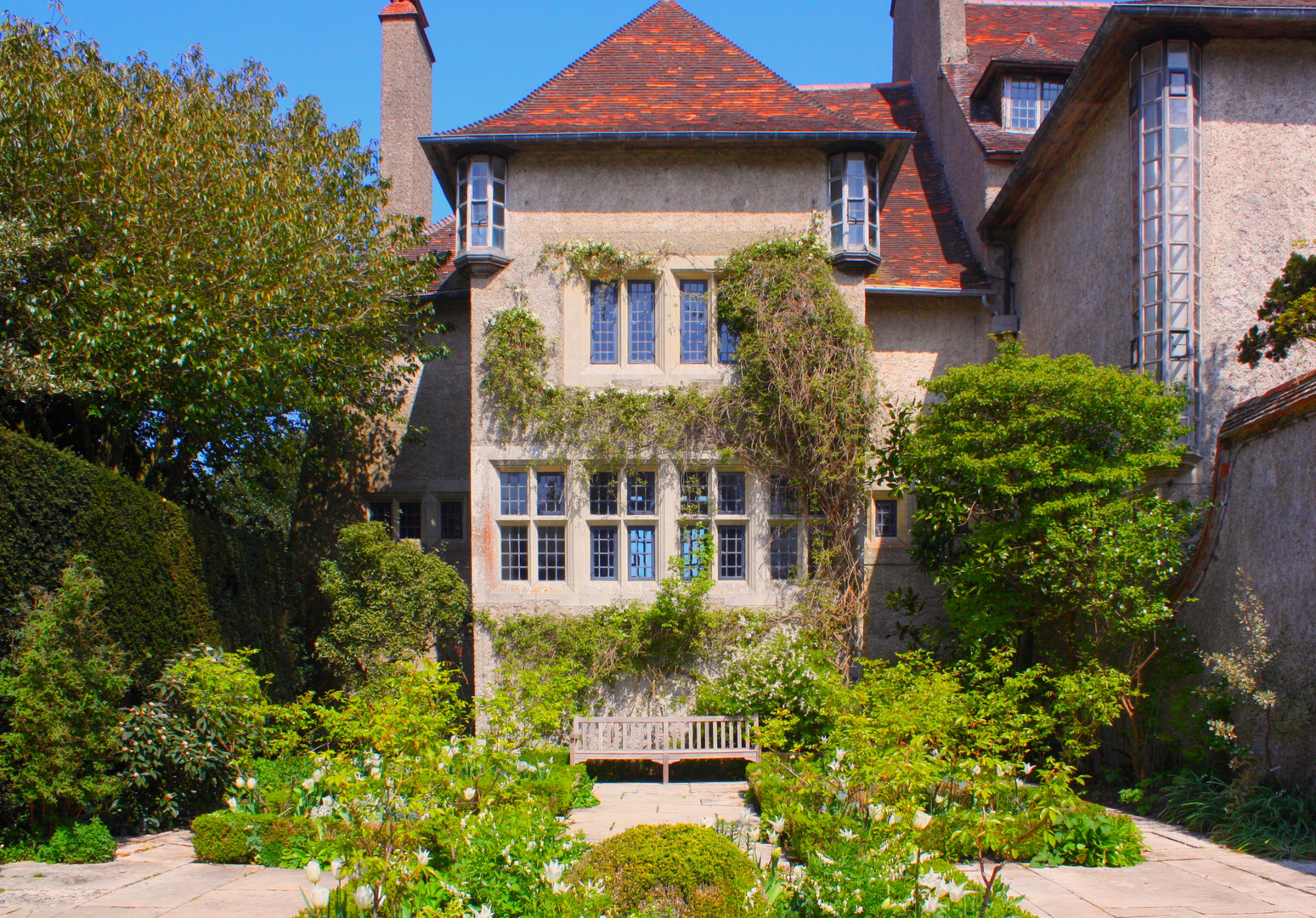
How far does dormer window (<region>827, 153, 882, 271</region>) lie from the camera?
1246 cm

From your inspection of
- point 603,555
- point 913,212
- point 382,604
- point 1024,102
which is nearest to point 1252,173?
point 1024,102

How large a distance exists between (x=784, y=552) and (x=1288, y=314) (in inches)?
242

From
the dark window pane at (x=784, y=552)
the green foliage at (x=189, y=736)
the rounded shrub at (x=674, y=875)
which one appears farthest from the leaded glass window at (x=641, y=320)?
the rounded shrub at (x=674, y=875)

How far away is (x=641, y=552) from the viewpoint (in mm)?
12484

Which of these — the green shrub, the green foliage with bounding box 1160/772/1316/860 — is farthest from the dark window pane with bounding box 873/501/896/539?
the green shrub

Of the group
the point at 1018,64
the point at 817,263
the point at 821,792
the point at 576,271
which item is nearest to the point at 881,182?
the point at 817,263

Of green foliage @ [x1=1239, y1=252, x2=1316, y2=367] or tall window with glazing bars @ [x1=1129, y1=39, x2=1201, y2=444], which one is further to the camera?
tall window with glazing bars @ [x1=1129, y1=39, x2=1201, y2=444]

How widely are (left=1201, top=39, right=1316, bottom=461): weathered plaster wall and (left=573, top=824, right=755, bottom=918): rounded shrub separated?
8695 millimetres

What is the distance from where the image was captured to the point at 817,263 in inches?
487

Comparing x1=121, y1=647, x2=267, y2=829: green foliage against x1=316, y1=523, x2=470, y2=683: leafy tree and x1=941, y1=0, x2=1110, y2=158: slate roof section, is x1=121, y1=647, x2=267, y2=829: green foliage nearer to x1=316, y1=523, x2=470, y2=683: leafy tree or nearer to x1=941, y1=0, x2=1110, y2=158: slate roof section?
x1=316, y1=523, x2=470, y2=683: leafy tree

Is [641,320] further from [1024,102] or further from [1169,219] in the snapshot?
[1024,102]

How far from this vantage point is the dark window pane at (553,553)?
12.4 metres

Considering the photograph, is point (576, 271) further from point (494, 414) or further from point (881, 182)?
point (881, 182)

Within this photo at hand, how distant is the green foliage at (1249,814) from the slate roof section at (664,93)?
8464mm
